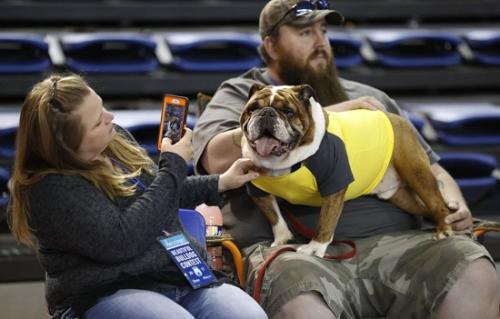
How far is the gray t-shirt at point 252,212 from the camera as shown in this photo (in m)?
2.45

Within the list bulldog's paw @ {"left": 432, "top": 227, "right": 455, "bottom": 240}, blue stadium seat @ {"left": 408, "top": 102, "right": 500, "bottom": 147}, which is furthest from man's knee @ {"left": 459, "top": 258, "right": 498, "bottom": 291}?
blue stadium seat @ {"left": 408, "top": 102, "right": 500, "bottom": 147}

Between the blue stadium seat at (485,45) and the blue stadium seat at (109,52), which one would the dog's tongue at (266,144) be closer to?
the blue stadium seat at (109,52)

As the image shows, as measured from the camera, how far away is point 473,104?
4000mm

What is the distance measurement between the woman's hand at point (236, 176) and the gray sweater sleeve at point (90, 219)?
30 cm

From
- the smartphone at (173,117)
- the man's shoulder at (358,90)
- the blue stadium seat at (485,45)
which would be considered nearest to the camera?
the smartphone at (173,117)

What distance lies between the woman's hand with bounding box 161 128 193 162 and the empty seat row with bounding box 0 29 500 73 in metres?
1.67

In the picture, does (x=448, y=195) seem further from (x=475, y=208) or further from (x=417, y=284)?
(x=475, y=208)

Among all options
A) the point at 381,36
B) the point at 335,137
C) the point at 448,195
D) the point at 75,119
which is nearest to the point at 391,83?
the point at 381,36

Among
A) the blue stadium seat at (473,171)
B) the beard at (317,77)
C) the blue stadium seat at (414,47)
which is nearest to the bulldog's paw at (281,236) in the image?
the beard at (317,77)

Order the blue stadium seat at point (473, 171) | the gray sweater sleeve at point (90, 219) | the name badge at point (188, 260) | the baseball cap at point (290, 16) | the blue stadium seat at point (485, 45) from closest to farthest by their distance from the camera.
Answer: the gray sweater sleeve at point (90, 219) < the name badge at point (188, 260) < the baseball cap at point (290, 16) < the blue stadium seat at point (473, 171) < the blue stadium seat at point (485, 45)

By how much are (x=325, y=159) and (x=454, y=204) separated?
522mm

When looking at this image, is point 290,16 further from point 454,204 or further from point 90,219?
point 90,219

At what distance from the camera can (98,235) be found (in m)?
1.83

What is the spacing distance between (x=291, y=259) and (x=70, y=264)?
1.94 ft
